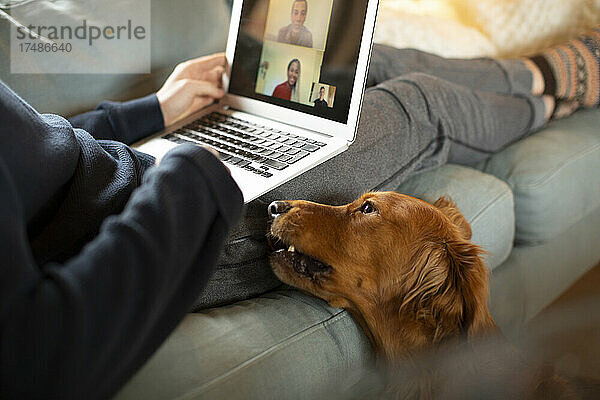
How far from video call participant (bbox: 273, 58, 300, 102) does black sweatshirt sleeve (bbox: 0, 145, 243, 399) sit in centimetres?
57

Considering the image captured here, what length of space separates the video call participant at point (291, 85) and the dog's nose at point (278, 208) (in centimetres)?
30

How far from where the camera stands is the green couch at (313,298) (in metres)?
A: 0.80

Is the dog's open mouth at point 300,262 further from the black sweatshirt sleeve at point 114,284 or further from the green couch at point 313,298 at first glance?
the black sweatshirt sleeve at point 114,284

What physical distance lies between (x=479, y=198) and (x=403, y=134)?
264 millimetres

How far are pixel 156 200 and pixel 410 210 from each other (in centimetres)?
56

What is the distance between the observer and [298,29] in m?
1.18

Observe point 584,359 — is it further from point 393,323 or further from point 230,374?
point 230,374

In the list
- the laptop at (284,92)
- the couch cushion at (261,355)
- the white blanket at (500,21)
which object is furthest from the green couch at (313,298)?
the white blanket at (500,21)

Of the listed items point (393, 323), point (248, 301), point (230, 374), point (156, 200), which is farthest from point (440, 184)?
point (156, 200)

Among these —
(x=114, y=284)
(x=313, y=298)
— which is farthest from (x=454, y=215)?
(x=114, y=284)

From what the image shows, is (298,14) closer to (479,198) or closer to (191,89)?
A: (191,89)

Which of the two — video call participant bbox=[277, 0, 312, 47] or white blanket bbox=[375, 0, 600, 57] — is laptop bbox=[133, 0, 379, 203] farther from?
white blanket bbox=[375, 0, 600, 57]

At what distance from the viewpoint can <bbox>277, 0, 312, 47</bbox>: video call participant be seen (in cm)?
117

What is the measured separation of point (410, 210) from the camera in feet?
3.39
